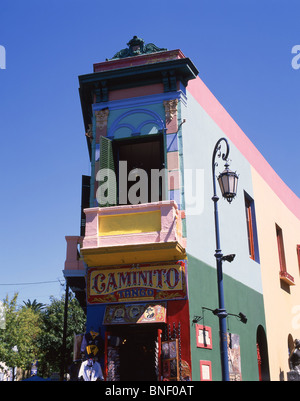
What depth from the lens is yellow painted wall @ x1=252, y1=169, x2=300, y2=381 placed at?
1764 centimetres

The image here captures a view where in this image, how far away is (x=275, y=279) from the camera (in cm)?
1938

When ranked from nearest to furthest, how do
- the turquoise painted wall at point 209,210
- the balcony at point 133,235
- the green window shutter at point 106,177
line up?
1. the balcony at point 133,235
2. the green window shutter at point 106,177
3. the turquoise painted wall at point 209,210

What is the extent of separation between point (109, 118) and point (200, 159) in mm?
3122

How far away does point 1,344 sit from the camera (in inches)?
A: 1316

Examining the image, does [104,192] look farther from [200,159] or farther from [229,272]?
[229,272]

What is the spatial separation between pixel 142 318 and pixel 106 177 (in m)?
4.10

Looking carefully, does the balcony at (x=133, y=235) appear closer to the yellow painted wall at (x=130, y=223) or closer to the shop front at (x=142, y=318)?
the yellow painted wall at (x=130, y=223)

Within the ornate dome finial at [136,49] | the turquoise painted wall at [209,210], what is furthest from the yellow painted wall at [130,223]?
the ornate dome finial at [136,49]

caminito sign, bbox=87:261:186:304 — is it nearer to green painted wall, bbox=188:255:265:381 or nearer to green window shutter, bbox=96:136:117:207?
green painted wall, bbox=188:255:265:381

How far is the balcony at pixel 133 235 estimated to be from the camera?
450 inches

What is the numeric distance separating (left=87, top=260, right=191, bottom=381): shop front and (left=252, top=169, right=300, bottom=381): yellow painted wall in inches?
260

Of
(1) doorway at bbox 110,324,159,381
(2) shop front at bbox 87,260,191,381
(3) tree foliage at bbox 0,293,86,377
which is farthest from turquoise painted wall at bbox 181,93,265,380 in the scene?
(3) tree foliage at bbox 0,293,86,377

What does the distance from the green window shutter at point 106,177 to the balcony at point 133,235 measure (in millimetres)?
630

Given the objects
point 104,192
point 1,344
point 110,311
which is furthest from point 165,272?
point 1,344
